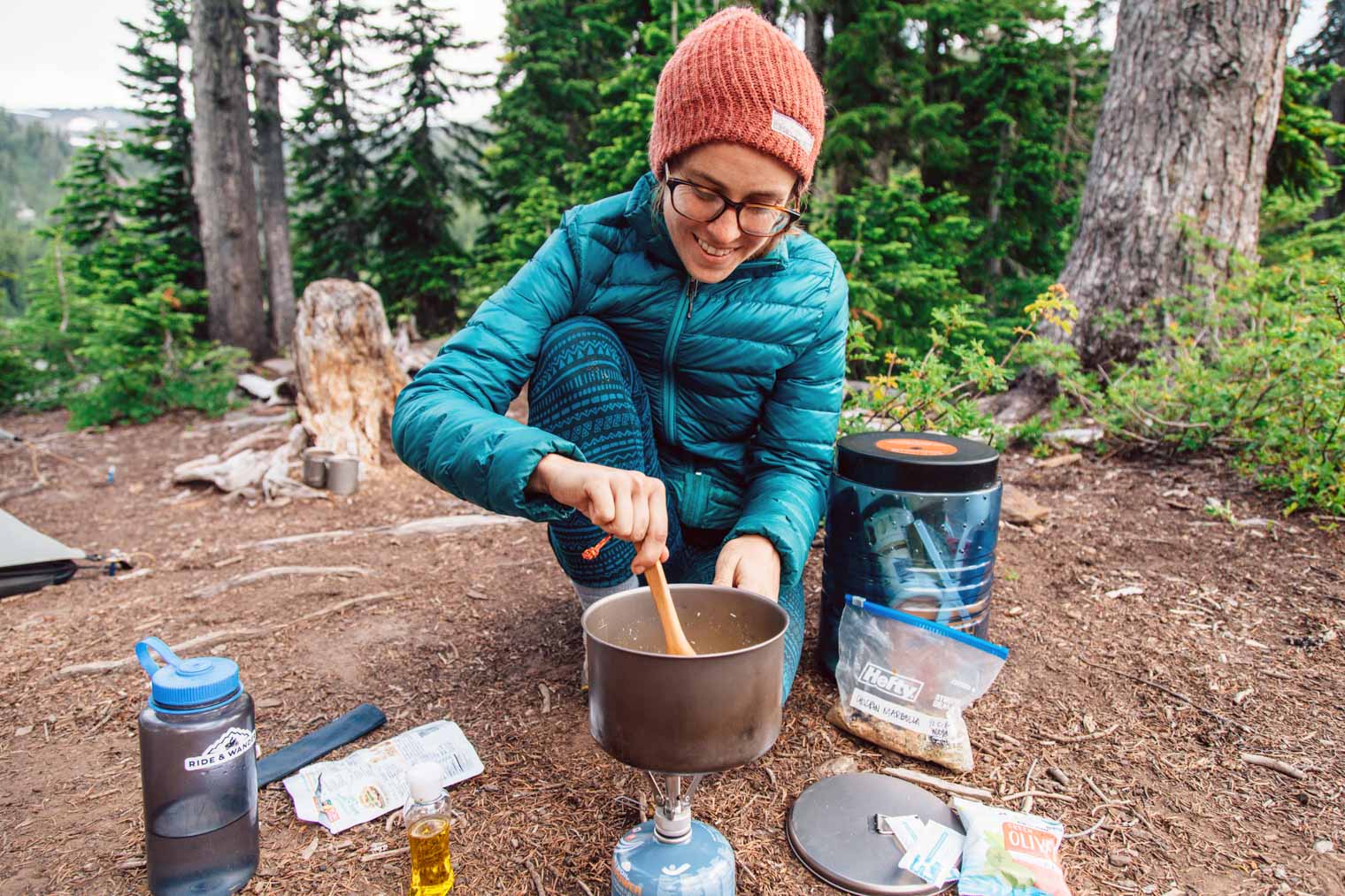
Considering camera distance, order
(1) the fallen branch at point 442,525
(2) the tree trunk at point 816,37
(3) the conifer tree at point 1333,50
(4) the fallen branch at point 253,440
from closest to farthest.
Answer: (1) the fallen branch at point 442,525 < (4) the fallen branch at point 253,440 < (2) the tree trunk at point 816,37 < (3) the conifer tree at point 1333,50

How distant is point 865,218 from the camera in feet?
18.2

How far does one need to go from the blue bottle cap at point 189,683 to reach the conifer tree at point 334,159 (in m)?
11.7

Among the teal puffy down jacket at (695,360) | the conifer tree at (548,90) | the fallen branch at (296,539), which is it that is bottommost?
the fallen branch at (296,539)

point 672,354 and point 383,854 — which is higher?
point 672,354

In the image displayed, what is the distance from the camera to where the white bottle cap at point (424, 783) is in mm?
1362

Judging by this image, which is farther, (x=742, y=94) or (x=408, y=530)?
(x=408, y=530)

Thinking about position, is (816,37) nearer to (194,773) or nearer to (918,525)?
(918,525)

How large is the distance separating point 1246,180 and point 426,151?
34.6 ft

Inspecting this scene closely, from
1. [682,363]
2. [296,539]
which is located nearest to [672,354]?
[682,363]

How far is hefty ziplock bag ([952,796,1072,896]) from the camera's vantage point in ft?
4.44

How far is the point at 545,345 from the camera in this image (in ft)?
5.65

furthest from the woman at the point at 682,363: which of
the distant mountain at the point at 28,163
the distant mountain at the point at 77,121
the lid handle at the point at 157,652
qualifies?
the distant mountain at the point at 28,163

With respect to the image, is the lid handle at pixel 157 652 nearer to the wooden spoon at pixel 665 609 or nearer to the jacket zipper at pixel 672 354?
the wooden spoon at pixel 665 609

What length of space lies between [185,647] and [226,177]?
311 inches
